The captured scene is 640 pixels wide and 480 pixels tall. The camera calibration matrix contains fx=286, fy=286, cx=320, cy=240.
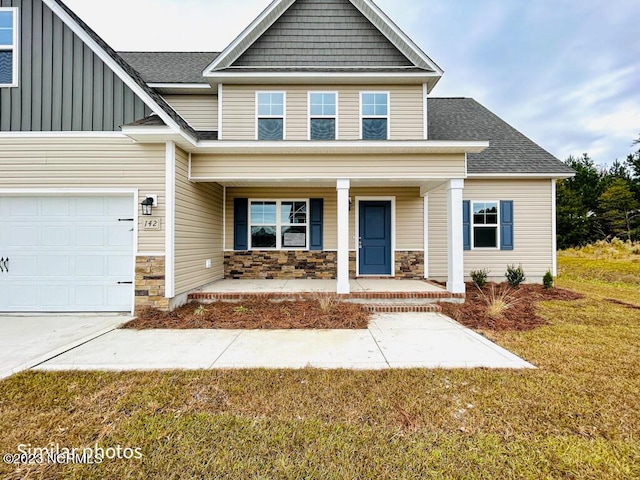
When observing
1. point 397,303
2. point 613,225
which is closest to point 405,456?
point 397,303

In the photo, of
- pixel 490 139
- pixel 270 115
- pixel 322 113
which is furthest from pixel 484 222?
pixel 270 115

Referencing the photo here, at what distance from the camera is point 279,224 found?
8836 millimetres

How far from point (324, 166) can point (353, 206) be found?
253 centimetres

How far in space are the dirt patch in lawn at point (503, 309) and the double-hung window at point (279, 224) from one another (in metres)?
4.50

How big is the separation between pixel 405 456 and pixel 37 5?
9281 millimetres

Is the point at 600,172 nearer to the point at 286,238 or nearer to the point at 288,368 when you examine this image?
the point at 286,238

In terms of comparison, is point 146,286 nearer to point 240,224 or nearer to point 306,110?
point 240,224

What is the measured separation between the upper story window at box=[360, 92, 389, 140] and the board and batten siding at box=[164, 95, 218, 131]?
13.5ft

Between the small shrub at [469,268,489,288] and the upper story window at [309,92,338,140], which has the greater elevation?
the upper story window at [309,92,338,140]

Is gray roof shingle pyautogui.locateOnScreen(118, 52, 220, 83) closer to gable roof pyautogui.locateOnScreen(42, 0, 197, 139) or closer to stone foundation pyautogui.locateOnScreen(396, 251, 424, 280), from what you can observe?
gable roof pyautogui.locateOnScreen(42, 0, 197, 139)

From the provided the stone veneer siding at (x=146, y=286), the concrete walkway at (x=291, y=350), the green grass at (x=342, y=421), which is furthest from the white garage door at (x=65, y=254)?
the green grass at (x=342, y=421)

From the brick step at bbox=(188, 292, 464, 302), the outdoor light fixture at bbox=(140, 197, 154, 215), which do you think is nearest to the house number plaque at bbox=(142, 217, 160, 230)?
the outdoor light fixture at bbox=(140, 197, 154, 215)

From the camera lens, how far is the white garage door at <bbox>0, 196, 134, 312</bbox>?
19.0 feet

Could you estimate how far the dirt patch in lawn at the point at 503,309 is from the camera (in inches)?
210
